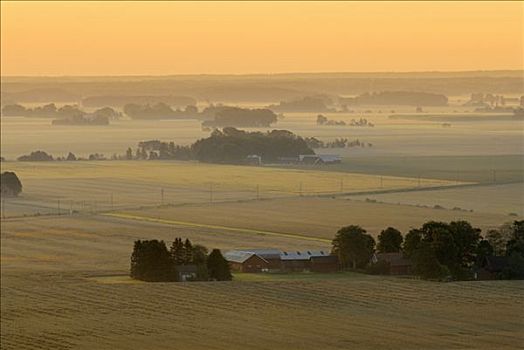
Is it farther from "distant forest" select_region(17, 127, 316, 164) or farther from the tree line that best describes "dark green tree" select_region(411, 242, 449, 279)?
"distant forest" select_region(17, 127, 316, 164)

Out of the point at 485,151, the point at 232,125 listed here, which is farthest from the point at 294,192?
the point at 232,125

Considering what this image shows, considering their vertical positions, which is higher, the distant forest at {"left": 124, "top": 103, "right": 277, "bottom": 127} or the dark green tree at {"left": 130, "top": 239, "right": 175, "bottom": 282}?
the distant forest at {"left": 124, "top": 103, "right": 277, "bottom": 127}

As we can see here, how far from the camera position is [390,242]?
14820 mm

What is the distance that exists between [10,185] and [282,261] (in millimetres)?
10243

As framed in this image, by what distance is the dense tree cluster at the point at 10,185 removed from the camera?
24.2 meters

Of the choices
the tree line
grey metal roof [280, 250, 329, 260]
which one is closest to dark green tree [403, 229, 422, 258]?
the tree line

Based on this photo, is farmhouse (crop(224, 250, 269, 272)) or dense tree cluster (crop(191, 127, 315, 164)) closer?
farmhouse (crop(224, 250, 269, 272))

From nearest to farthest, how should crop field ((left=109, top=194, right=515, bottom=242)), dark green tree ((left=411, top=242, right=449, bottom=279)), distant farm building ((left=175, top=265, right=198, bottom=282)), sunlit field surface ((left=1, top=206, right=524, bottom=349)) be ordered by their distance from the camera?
sunlit field surface ((left=1, top=206, right=524, bottom=349))
dark green tree ((left=411, top=242, right=449, bottom=279))
distant farm building ((left=175, top=265, right=198, bottom=282))
crop field ((left=109, top=194, right=515, bottom=242))

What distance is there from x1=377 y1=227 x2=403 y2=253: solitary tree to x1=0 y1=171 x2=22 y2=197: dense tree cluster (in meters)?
10.4

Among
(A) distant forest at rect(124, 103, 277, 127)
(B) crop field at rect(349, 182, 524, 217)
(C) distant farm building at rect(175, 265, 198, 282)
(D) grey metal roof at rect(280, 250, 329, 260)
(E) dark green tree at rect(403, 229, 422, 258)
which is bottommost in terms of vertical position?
(C) distant farm building at rect(175, 265, 198, 282)

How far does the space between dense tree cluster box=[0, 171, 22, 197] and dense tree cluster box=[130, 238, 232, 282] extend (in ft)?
29.9

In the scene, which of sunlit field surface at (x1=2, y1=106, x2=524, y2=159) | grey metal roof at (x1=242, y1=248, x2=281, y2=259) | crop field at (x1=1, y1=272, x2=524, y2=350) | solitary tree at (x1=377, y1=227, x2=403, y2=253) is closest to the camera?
crop field at (x1=1, y1=272, x2=524, y2=350)

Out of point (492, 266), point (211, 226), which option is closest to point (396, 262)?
point (492, 266)

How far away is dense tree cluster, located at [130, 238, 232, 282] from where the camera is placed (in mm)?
14906
